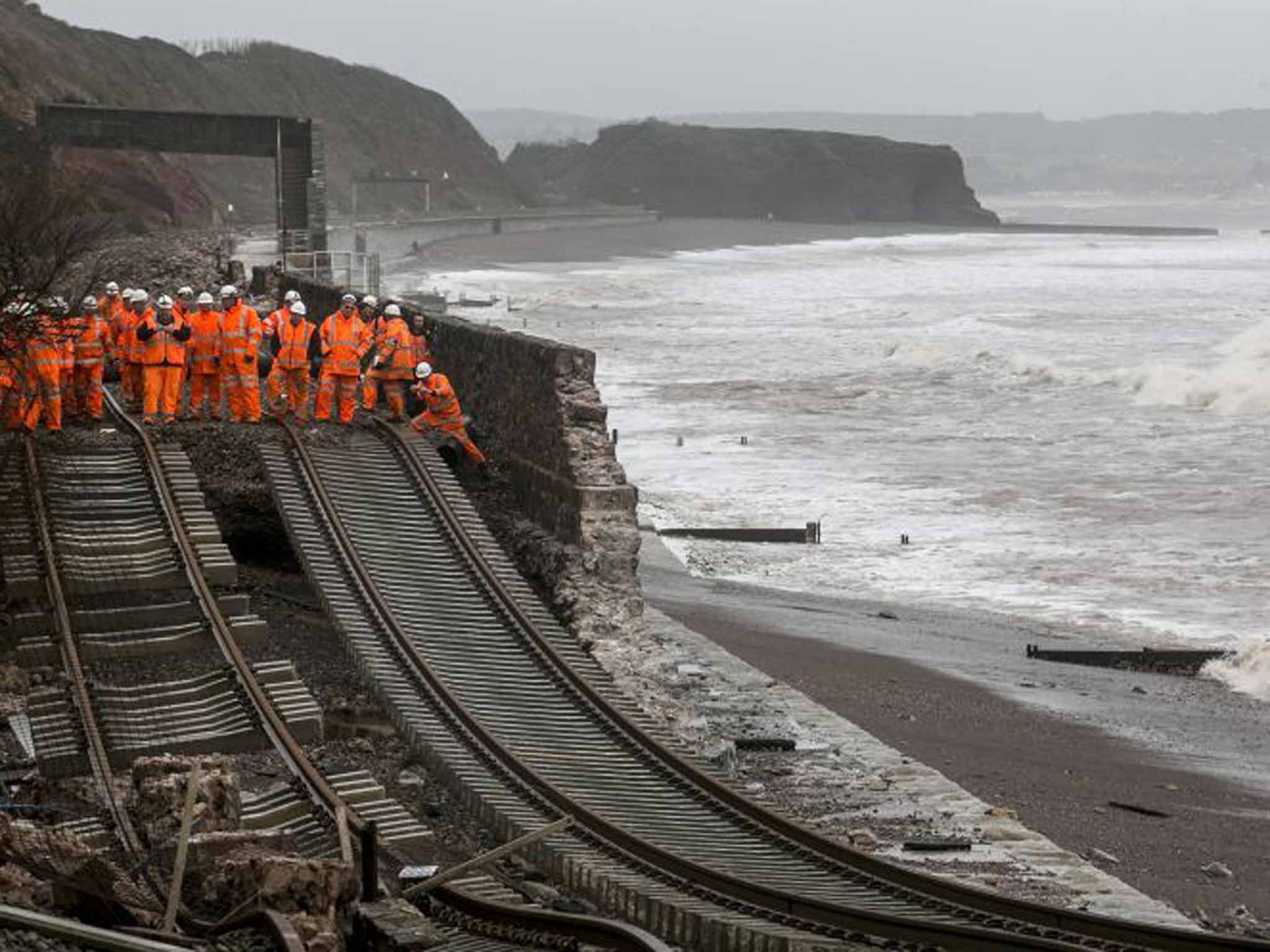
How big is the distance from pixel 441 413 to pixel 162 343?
244 cm

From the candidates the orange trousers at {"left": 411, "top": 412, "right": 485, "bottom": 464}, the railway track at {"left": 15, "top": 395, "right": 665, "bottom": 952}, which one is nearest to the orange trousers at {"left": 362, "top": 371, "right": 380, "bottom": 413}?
the orange trousers at {"left": 411, "top": 412, "right": 485, "bottom": 464}

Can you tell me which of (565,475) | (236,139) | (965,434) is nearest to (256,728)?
(565,475)

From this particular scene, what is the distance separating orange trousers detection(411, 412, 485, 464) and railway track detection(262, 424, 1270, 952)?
22cm

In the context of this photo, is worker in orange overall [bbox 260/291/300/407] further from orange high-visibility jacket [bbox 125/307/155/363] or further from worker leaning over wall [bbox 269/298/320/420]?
orange high-visibility jacket [bbox 125/307/155/363]

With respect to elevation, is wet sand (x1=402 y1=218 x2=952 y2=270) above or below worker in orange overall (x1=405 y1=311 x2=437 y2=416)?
below

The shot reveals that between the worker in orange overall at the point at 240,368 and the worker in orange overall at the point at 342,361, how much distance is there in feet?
1.86

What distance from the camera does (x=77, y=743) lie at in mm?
12734

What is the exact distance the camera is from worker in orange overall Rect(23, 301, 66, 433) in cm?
1827

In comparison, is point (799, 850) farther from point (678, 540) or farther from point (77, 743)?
point (678, 540)

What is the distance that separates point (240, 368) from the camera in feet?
64.6

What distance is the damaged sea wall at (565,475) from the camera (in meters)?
17.4

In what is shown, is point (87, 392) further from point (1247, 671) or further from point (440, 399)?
point (1247, 671)

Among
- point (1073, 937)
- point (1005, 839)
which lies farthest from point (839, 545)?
point (1073, 937)

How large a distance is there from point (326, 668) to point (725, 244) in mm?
119853
